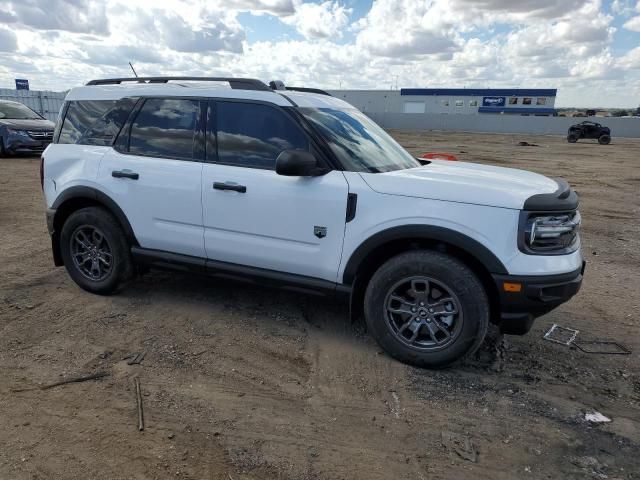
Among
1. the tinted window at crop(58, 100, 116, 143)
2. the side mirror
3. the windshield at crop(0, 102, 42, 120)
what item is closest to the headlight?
the side mirror

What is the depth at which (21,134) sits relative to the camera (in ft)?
49.2

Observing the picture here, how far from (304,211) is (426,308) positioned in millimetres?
1109

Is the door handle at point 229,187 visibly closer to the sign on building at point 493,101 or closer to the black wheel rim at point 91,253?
the black wheel rim at point 91,253

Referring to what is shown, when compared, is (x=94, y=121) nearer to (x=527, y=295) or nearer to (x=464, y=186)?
(x=464, y=186)

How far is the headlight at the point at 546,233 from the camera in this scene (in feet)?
10.5

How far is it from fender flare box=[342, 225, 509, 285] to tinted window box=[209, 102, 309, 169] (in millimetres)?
873

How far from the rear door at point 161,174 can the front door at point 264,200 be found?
0.14m

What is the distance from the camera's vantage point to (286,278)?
3.90 m

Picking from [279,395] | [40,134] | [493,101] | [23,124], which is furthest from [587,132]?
[493,101]

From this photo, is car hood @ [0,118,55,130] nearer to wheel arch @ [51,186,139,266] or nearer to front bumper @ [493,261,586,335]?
wheel arch @ [51,186,139,266]

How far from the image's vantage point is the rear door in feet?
13.6

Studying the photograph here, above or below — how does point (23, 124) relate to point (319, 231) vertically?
below

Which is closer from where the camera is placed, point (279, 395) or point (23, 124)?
point (279, 395)

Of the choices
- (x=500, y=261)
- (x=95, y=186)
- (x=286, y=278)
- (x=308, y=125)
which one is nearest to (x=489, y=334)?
(x=500, y=261)
